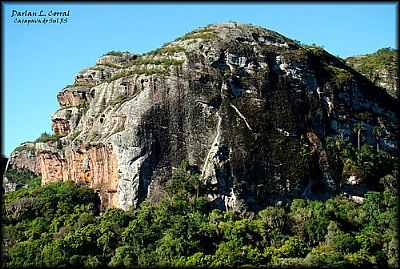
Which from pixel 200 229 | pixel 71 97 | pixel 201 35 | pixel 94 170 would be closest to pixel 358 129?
pixel 201 35

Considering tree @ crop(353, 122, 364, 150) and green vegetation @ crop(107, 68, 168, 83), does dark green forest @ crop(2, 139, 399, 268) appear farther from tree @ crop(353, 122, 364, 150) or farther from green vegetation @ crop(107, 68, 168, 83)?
green vegetation @ crop(107, 68, 168, 83)

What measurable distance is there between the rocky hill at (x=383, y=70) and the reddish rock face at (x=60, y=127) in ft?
83.3

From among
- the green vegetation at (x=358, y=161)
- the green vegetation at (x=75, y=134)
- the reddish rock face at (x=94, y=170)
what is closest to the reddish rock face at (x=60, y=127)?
the green vegetation at (x=75, y=134)

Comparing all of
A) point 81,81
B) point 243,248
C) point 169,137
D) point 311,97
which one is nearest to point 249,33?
point 311,97

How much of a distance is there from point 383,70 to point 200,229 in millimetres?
27303

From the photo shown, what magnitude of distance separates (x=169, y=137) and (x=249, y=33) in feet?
33.9

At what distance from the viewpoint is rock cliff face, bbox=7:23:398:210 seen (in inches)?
1682

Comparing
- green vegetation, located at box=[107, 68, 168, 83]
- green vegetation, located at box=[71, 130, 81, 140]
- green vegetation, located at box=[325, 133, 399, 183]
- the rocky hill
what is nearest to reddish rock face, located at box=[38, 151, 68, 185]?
green vegetation, located at box=[71, 130, 81, 140]

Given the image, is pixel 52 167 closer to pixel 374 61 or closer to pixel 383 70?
pixel 383 70

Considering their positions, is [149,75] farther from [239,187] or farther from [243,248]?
[243,248]

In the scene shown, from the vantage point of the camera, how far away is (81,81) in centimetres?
5409

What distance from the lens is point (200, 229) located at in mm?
38219

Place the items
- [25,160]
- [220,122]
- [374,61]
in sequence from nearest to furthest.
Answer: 1. [220,122]
2. [374,61]
3. [25,160]

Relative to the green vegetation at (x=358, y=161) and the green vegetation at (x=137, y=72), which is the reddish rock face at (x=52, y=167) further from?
the green vegetation at (x=358, y=161)
